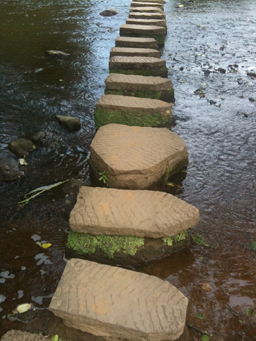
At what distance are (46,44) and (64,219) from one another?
16.3 feet

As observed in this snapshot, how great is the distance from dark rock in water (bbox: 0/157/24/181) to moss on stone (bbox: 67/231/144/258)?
1191mm

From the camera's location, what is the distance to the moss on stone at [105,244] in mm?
2316

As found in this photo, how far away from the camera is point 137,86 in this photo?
4.18 metres

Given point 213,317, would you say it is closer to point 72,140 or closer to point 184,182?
point 184,182

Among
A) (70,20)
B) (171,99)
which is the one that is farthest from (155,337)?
(70,20)

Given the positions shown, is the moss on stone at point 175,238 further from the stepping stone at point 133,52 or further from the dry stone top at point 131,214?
the stepping stone at point 133,52

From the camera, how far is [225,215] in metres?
2.81

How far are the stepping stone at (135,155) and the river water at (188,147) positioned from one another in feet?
0.74

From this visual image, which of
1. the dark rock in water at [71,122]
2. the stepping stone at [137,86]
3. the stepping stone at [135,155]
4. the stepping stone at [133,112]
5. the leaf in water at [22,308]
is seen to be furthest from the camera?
the stepping stone at [137,86]

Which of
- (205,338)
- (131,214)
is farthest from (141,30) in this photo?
(205,338)

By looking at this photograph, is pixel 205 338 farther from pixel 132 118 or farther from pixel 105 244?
pixel 132 118

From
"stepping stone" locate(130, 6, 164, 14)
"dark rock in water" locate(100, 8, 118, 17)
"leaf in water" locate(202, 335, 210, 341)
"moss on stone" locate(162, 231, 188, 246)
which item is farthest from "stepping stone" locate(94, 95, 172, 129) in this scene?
"dark rock in water" locate(100, 8, 118, 17)

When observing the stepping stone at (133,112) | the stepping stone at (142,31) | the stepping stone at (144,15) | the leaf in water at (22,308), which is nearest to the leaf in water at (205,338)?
the leaf in water at (22,308)

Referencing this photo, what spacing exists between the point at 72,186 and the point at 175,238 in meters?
1.15
